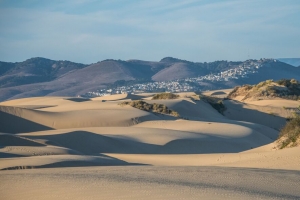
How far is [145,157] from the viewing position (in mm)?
18484

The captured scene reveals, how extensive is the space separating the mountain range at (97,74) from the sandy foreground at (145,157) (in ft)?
210

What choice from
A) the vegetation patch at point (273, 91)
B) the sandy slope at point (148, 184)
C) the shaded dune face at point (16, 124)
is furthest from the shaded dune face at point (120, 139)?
the vegetation patch at point (273, 91)

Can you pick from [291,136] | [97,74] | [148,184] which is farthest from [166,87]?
[148,184]

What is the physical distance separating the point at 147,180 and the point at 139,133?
1409 centimetres

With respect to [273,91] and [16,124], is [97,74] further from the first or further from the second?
[16,124]

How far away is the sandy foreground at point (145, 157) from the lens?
Result: 8.64 metres

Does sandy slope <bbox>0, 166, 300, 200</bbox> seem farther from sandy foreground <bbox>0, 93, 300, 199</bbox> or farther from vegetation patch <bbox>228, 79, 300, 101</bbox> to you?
vegetation patch <bbox>228, 79, 300, 101</bbox>

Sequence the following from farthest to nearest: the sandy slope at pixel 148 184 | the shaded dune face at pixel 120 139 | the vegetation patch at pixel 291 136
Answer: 1. the vegetation patch at pixel 291 136
2. the shaded dune face at pixel 120 139
3. the sandy slope at pixel 148 184

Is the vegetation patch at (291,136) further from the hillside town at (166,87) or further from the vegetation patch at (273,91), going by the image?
the hillside town at (166,87)

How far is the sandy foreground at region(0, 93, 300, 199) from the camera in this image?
8.64 m

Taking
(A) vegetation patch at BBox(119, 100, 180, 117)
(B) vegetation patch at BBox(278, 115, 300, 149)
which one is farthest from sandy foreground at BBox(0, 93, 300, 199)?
(A) vegetation patch at BBox(119, 100, 180, 117)

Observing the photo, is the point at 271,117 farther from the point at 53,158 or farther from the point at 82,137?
the point at 53,158

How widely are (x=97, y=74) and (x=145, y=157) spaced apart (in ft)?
394

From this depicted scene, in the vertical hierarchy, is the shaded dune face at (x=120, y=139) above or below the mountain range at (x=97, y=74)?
below
